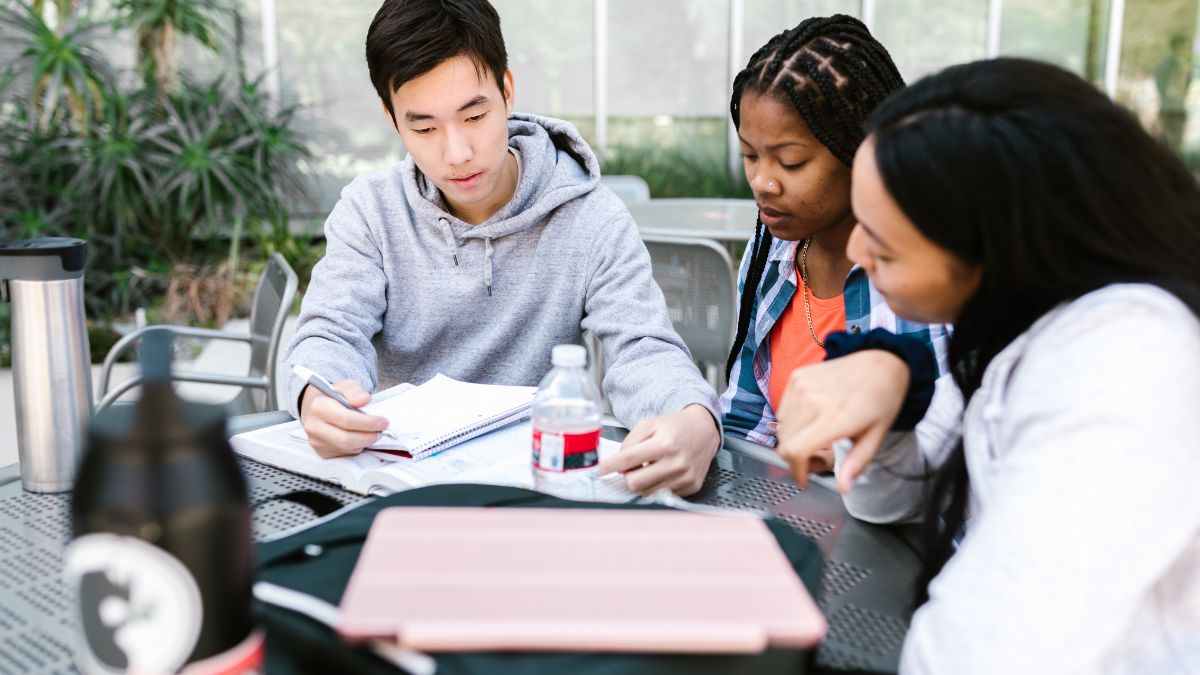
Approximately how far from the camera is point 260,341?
2.33 m

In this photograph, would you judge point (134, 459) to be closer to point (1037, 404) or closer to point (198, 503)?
point (198, 503)

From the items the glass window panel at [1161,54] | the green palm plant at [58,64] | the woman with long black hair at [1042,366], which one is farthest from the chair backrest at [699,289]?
the glass window panel at [1161,54]

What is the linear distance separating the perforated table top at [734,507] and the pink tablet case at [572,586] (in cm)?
21

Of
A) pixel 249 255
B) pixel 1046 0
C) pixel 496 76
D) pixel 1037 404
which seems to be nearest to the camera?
pixel 1037 404

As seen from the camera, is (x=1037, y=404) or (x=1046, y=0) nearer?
(x=1037, y=404)

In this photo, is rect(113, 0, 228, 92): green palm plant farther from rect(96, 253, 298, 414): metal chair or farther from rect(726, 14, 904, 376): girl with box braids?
rect(726, 14, 904, 376): girl with box braids

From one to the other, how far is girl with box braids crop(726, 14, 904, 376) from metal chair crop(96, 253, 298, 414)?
116 centimetres

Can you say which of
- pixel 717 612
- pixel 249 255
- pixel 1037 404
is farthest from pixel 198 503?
pixel 249 255

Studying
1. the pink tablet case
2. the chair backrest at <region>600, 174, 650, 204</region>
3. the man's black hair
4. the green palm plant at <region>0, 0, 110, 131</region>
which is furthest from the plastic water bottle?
the green palm plant at <region>0, 0, 110, 131</region>

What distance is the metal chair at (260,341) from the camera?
2.08m

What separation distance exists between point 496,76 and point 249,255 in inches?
163

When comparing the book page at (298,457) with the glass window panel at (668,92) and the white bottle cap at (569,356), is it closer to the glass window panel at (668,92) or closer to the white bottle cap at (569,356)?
the white bottle cap at (569,356)

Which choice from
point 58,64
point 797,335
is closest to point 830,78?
point 797,335

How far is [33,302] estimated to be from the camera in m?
1.12
